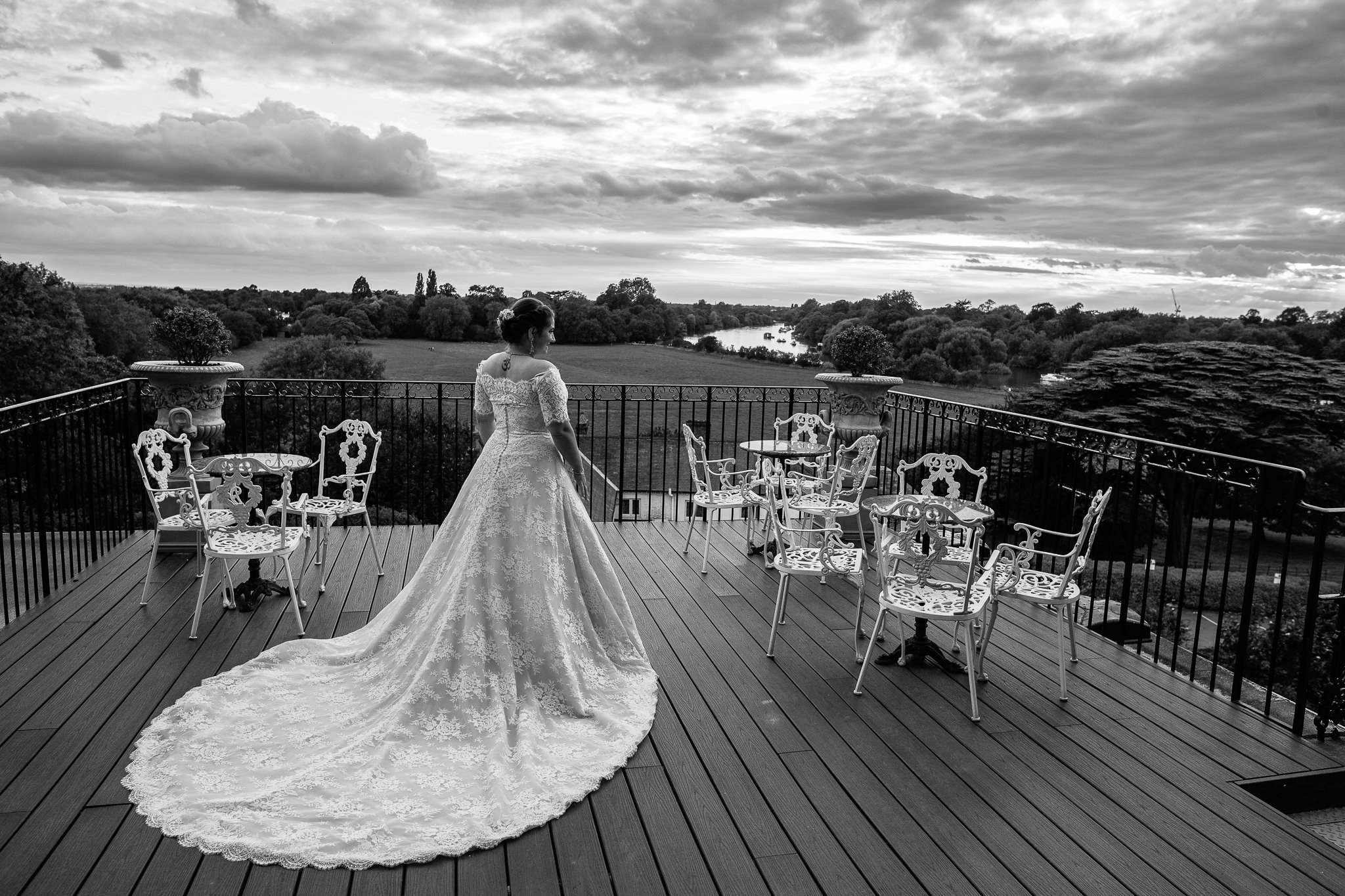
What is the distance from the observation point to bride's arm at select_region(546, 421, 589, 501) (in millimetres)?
3736

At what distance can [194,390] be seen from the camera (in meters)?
5.98

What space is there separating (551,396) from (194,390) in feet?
12.1

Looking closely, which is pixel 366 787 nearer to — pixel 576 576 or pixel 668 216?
pixel 576 576

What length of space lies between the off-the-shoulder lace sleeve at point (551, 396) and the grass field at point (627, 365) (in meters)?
2.94

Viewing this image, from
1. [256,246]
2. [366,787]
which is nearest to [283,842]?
[366,787]

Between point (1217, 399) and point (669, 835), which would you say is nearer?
point (669, 835)

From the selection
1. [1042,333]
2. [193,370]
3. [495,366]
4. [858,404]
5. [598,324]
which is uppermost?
[1042,333]

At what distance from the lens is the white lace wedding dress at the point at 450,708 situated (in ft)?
8.32

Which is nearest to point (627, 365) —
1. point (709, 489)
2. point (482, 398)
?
point (709, 489)

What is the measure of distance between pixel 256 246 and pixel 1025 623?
11.8 meters

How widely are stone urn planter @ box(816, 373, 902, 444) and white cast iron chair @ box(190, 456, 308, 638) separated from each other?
4.24m

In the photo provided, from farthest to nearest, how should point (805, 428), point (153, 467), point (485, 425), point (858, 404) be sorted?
point (858, 404)
point (805, 428)
point (153, 467)
point (485, 425)

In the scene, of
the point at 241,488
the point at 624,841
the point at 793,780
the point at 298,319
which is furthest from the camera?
the point at 298,319

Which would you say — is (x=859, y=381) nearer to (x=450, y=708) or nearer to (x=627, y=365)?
(x=450, y=708)
